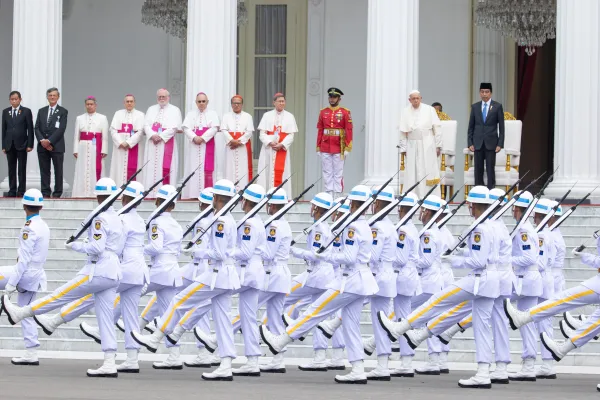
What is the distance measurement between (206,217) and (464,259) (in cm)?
296

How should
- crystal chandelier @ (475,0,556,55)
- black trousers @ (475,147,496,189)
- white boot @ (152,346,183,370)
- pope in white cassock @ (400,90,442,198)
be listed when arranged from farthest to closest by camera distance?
crystal chandelier @ (475,0,556,55), pope in white cassock @ (400,90,442,198), black trousers @ (475,147,496,189), white boot @ (152,346,183,370)

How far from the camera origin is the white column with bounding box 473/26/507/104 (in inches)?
1072

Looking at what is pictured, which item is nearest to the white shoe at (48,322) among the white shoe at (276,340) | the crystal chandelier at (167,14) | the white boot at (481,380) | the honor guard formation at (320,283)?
the honor guard formation at (320,283)

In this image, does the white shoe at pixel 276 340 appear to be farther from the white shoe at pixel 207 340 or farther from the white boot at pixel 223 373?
the white shoe at pixel 207 340

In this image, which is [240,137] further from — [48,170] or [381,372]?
[381,372]

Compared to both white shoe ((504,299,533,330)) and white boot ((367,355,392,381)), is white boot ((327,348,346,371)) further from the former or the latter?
white shoe ((504,299,533,330))

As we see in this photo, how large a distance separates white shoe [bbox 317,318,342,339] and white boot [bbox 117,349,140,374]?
6.15 feet

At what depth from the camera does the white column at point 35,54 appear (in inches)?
911

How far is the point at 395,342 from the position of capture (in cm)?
1598

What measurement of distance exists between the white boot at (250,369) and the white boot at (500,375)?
2.24 metres

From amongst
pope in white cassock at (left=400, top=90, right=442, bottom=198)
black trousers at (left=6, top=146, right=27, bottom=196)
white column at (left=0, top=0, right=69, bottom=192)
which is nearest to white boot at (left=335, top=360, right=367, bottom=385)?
pope in white cassock at (left=400, top=90, right=442, bottom=198)

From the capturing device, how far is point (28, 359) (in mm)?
15578

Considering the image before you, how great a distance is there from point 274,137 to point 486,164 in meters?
3.12

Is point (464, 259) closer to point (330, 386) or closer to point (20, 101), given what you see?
point (330, 386)
